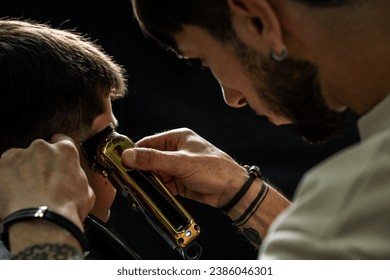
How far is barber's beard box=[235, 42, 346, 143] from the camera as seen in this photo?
44.8 inches

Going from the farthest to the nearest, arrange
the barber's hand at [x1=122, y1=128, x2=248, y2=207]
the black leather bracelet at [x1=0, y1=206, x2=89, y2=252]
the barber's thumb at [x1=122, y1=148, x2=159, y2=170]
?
the barber's hand at [x1=122, y1=128, x2=248, y2=207] < the barber's thumb at [x1=122, y1=148, x2=159, y2=170] < the black leather bracelet at [x1=0, y1=206, x2=89, y2=252]

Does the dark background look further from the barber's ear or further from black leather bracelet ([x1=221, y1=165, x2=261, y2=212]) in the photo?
the barber's ear

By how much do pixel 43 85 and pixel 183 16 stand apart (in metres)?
0.43

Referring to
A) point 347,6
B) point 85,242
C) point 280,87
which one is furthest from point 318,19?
point 85,242

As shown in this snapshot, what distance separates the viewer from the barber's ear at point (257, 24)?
41.9 inches

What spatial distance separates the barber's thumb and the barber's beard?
0.36 m

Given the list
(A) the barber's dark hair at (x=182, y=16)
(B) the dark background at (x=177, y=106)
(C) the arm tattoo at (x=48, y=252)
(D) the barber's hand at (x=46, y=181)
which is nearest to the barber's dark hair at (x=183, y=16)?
(A) the barber's dark hair at (x=182, y=16)

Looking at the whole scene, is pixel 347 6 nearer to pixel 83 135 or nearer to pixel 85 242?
pixel 85 242

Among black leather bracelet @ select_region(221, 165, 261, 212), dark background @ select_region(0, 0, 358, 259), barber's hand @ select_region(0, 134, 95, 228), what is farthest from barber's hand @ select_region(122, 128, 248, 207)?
dark background @ select_region(0, 0, 358, 259)

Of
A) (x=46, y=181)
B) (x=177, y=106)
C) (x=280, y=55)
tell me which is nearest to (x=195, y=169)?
(x=46, y=181)

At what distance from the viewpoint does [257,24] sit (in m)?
1.10

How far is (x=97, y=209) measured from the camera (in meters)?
1.59

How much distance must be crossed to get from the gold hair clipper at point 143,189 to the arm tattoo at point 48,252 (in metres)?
0.35

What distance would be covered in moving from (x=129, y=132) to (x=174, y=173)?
0.87 m
